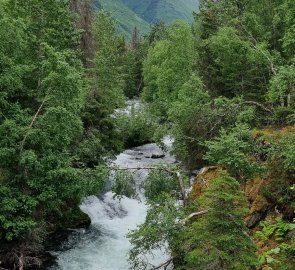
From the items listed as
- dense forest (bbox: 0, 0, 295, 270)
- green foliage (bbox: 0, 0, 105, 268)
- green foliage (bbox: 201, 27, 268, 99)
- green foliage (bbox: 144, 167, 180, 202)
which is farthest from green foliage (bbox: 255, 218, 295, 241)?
green foliage (bbox: 201, 27, 268, 99)

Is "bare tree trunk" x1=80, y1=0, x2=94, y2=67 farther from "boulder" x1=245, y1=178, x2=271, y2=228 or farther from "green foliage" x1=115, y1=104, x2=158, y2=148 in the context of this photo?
"boulder" x1=245, y1=178, x2=271, y2=228

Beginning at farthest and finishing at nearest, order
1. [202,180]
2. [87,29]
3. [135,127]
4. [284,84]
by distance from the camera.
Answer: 1. [135,127]
2. [87,29]
3. [284,84]
4. [202,180]

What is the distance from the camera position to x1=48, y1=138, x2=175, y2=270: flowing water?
20.5 metres

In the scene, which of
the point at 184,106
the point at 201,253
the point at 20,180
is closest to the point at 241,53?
the point at 184,106

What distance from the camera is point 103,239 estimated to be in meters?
23.4

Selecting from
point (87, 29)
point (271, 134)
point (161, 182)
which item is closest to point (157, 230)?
point (161, 182)

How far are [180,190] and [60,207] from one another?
26.2ft

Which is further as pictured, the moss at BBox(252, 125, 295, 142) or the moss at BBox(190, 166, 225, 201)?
the moss at BBox(252, 125, 295, 142)

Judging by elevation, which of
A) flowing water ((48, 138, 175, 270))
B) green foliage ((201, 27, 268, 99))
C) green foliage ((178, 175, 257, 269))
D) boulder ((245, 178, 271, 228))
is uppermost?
green foliage ((201, 27, 268, 99))

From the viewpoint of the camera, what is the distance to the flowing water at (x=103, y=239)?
67.1 feet

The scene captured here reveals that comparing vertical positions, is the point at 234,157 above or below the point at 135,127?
above

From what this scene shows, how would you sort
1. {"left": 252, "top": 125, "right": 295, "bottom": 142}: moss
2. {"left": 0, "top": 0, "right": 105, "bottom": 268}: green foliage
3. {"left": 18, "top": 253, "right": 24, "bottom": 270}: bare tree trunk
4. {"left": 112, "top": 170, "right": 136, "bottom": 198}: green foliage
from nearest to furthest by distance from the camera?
{"left": 18, "top": 253, "right": 24, "bottom": 270}: bare tree trunk → {"left": 0, "top": 0, "right": 105, "bottom": 268}: green foliage → {"left": 112, "top": 170, "right": 136, "bottom": 198}: green foliage → {"left": 252, "top": 125, "right": 295, "bottom": 142}: moss

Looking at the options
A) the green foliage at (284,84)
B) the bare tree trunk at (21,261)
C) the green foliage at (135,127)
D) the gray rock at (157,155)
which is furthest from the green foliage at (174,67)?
the bare tree trunk at (21,261)

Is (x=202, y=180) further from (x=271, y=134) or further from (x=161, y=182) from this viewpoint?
(x=271, y=134)
